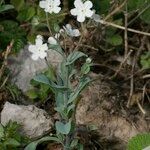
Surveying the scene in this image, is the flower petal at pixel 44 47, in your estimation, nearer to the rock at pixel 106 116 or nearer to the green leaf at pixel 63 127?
the green leaf at pixel 63 127

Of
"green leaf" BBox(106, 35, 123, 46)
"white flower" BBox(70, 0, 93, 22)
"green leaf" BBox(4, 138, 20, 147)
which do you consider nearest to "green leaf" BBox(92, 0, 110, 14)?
"green leaf" BBox(106, 35, 123, 46)

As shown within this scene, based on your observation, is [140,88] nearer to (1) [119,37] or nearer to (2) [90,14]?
(1) [119,37]

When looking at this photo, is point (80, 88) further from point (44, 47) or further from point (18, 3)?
point (18, 3)

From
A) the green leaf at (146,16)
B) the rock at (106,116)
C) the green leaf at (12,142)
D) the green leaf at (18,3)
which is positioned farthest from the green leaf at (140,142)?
the green leaf at (18,3)

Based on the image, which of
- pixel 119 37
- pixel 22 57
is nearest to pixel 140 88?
pixel 119 37

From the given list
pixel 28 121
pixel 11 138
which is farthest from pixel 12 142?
pixel 28 121

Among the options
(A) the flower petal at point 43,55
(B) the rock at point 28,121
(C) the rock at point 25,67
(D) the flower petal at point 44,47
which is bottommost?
(B) the rock at point 28,121

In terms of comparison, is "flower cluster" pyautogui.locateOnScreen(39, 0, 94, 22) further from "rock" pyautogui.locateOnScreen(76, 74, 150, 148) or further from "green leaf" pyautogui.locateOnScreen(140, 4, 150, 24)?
"green leaf" pyautogui.locateOnScreen(140, 4, 150, 24)
